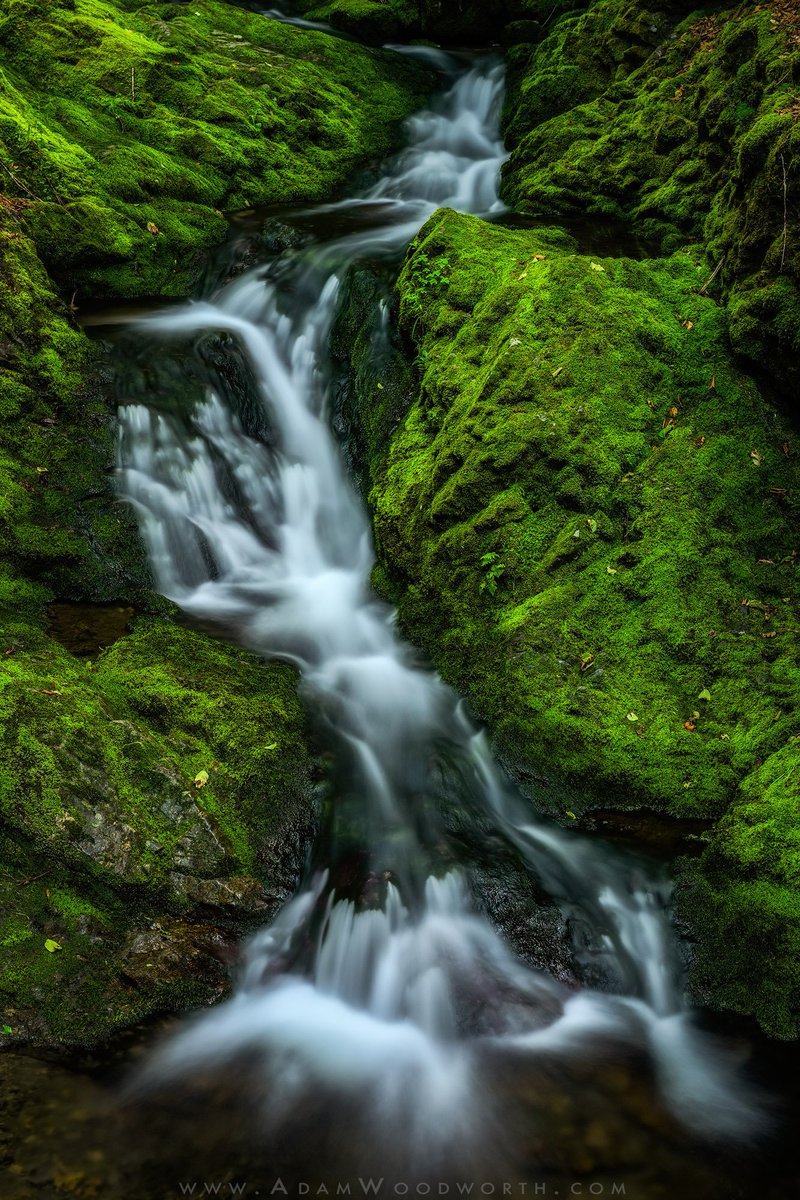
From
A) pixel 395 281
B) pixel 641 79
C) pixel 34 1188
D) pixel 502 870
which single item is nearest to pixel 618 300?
pixel 395 281

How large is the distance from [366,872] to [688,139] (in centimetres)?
801

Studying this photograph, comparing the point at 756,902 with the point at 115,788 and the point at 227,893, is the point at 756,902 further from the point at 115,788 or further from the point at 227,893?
the point at 115,788

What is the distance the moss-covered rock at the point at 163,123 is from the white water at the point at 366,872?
1.36 metres

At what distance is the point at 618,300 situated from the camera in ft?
20.4

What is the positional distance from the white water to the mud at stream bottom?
104mm

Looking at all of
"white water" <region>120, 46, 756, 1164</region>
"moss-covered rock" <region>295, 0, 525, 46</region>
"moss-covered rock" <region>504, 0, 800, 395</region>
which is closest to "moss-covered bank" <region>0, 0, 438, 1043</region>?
"white water" <region>120, 46, 756, 1164</region>

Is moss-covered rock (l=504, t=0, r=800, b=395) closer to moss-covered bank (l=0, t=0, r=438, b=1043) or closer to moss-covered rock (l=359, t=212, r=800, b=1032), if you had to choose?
moss-covered rock (l=359, t=212, r=800, b=1032)

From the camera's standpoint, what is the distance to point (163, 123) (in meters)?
10.5

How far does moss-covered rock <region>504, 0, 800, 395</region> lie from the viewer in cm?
556

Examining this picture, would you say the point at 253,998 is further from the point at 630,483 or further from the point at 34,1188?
the point at 630,483

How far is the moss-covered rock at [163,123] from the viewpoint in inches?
331

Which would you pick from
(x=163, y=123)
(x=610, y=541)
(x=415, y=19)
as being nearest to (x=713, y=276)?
(x=610, y=541)

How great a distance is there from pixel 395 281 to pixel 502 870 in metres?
6.10

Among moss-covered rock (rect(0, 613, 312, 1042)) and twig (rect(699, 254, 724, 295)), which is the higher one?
twig (rect(699, 254, 724, 295))
